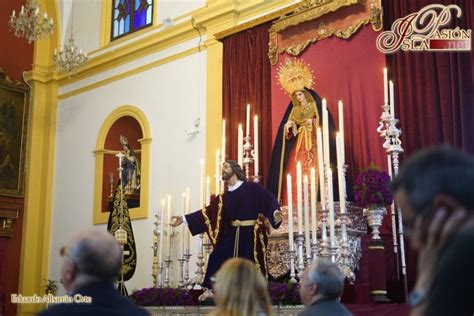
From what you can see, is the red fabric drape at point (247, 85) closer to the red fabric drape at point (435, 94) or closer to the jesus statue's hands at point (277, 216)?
the red fabric drape at point (435, 94)

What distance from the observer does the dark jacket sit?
7.25 ft

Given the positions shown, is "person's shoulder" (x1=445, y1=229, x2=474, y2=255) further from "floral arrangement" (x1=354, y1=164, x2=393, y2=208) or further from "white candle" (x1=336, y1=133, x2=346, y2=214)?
"white candle" (x1=336, y1=133, x2=346, y2=214)

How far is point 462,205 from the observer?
51.4 inches

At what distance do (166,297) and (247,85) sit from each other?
145 inches

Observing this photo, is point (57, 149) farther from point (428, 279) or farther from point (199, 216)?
point (428, 279)

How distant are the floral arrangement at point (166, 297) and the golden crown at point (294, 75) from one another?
3.28 m

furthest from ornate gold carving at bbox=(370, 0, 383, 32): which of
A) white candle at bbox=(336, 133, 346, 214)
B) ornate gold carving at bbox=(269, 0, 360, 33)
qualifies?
white candle at bbox=(336, 133, 346, 214)

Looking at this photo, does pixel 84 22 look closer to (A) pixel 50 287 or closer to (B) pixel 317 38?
(A) pixel 50 287

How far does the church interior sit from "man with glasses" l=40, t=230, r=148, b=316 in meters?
4.06

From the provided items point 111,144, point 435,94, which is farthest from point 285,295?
point 111,144

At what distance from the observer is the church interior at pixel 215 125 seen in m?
7.34

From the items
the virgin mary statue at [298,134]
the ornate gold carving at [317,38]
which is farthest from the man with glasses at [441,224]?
the ornate gold carving at [317,38]

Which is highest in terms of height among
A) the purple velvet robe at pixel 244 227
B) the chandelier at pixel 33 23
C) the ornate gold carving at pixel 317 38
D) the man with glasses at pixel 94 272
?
the chandelier at pixel 33 23

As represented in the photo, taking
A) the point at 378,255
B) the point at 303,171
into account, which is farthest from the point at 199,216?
the point at 378,255
